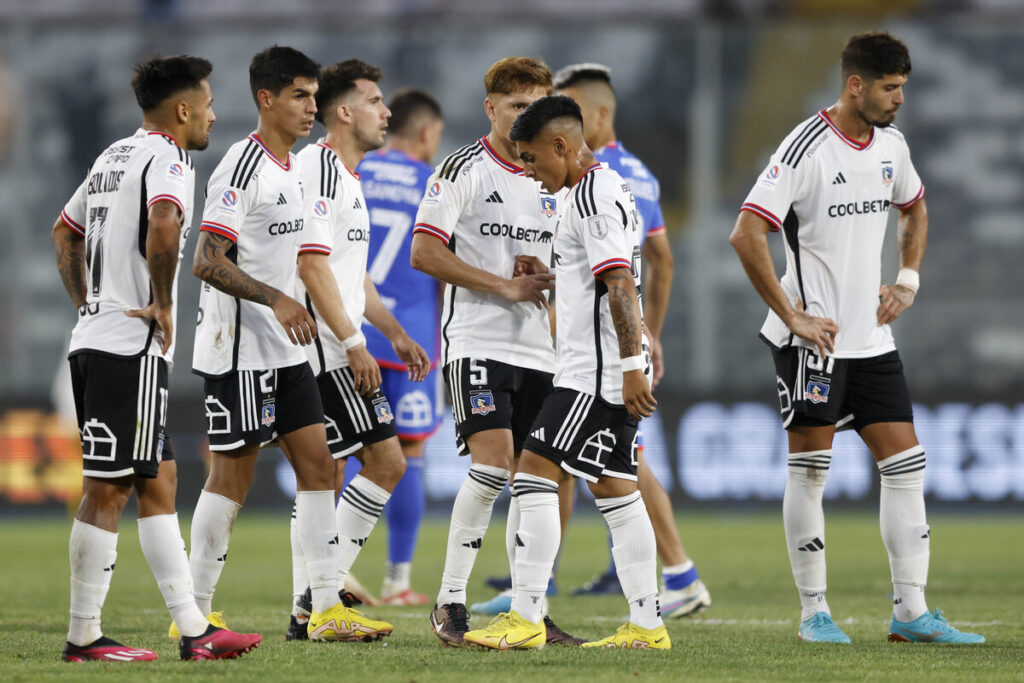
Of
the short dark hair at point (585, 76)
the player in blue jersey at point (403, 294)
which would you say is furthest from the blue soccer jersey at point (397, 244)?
the short dark hair at point (585, 76)

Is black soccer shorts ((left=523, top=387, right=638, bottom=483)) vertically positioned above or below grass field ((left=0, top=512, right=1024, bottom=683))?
above

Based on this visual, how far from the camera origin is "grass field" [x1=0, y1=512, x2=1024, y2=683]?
495cm

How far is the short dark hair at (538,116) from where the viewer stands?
5527 mm

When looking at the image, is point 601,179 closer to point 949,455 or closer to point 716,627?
point 716,627

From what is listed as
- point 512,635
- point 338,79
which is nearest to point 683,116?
point 338,79

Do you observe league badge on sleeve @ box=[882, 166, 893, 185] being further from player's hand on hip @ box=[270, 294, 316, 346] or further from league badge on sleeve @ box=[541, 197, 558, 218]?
player's hand on hip @ box=[270, 294, 316, 346]

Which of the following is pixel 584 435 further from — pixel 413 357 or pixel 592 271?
pixel 413 357

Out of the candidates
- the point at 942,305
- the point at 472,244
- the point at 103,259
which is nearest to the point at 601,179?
the point at 472,244

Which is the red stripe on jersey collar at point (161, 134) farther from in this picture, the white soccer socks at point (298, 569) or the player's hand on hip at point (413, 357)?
the white soccer socks at point (298, 569)

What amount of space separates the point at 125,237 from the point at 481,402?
1.64 meters

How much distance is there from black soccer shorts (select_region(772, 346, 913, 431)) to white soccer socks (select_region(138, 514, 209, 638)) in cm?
270

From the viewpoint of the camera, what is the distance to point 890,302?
20.4 ft

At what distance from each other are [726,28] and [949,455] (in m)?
8.13

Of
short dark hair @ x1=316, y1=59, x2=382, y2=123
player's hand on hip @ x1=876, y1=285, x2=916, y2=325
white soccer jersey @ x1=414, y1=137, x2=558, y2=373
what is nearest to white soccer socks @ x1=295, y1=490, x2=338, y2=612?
white soccer jersey @ x1=414, y1=137, x2=558, y2=373
